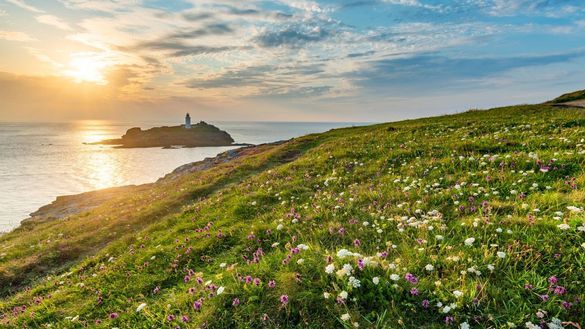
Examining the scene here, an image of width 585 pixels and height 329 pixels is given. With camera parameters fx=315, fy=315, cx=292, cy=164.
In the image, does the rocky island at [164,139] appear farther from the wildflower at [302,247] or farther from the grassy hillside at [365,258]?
the wildflower at [302,247]

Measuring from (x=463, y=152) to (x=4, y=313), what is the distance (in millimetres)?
17934

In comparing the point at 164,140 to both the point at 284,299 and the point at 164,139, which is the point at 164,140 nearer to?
the point at 164,139

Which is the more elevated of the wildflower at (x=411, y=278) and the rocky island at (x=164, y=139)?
the rocky island at (x=164, y=139)

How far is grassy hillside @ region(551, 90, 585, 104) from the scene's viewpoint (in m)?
52.0

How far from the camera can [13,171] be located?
89.6 meters

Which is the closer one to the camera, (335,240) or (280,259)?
(280,259)

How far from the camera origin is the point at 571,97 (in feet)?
175

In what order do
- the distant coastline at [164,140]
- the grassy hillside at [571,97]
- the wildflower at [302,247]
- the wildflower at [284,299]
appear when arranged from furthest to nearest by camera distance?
the distant coastline at [164,140] < the grassy hillside at [571,97] < the wildflower at [302,247] < the wildflower at [284,299]

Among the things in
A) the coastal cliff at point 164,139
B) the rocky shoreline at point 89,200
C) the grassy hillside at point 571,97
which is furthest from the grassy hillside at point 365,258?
the coastal cliff at point 164,139

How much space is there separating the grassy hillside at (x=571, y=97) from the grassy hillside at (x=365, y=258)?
4991 cm

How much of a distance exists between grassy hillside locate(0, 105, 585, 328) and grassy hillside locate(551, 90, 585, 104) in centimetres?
4991

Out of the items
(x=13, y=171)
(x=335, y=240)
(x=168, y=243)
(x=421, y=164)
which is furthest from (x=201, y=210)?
(x=13, y=171)

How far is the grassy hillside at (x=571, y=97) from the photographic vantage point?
52.0 meters

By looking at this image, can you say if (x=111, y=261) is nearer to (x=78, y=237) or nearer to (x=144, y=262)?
(x=144, y=262)
